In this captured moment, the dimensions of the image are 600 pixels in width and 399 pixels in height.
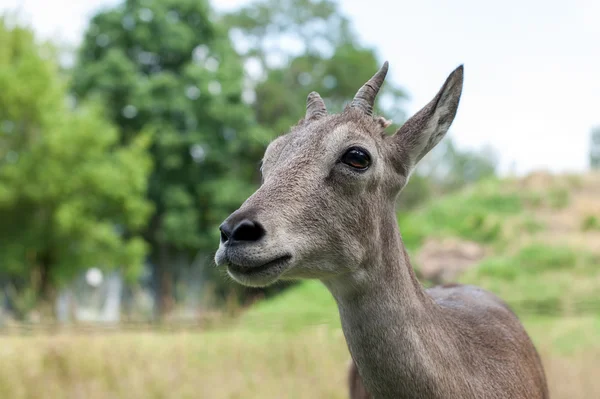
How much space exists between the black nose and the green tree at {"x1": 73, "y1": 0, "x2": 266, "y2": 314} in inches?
907

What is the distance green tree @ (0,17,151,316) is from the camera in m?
19.8

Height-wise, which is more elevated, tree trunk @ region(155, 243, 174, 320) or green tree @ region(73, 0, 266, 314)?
green tree @ region(73, 0, 266, 314)

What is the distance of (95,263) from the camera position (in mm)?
22125

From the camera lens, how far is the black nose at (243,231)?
2.46 m

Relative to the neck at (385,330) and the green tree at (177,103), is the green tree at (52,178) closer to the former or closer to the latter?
the green tree at (177,103)

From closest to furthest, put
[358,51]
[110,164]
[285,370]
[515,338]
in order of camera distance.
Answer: [515,338] < [285,370] < [110,164] < [358,51]

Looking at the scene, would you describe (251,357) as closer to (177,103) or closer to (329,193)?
(329,193)

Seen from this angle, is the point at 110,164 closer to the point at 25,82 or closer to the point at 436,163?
the point at 25,82

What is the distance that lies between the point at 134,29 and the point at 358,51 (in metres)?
11.1

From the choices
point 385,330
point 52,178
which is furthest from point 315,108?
point 52,178

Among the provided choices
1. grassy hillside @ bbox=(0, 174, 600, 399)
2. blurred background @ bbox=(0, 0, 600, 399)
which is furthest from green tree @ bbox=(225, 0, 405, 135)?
grassy hillside @ bbox=(0, 174, 600, 399)

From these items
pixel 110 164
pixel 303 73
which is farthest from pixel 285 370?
pixel 303 73

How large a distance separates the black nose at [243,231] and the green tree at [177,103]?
23.0 metres

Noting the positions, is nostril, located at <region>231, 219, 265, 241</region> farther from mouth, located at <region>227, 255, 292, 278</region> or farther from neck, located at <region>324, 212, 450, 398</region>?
neck, located at <region>324, 212, 450, 398</region>
